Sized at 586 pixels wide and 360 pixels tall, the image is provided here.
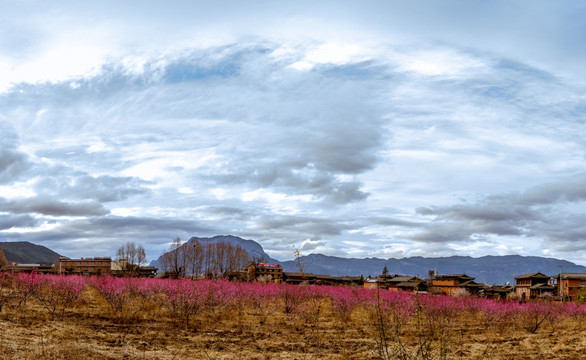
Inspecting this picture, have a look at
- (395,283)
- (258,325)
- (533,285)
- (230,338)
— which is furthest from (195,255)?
(230,338)

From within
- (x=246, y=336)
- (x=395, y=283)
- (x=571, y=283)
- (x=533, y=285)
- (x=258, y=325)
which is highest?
(x=246, y=336)

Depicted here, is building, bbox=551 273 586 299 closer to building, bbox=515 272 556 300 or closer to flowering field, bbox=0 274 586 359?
building, bbox=515 272 556 300

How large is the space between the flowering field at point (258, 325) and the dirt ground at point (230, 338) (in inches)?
1.5

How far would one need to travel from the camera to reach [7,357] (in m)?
10.5

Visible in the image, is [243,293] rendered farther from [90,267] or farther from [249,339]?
[90,267]

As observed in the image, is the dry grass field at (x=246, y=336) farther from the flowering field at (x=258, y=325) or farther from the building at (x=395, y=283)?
the building at (x=395, y=283)

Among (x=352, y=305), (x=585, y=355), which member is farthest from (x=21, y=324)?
(x=585, y=355)

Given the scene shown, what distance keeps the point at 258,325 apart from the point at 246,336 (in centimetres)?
414

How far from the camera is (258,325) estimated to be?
21938 mm

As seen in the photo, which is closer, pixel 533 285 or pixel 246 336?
pixel 246 336

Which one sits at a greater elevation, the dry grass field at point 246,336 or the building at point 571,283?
the dry grass field at point 246,336

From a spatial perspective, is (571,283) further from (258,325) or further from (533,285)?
(258,325)

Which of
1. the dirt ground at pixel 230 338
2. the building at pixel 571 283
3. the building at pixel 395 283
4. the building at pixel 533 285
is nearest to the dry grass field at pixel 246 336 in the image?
the dirt ground at pixel 230 338

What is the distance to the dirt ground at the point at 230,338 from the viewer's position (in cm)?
1311
